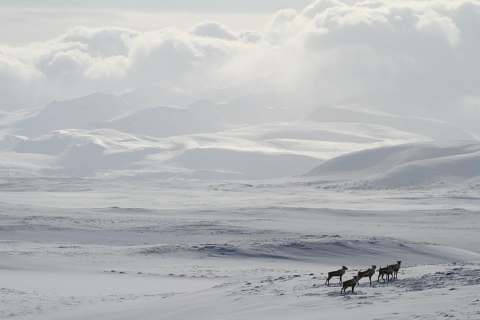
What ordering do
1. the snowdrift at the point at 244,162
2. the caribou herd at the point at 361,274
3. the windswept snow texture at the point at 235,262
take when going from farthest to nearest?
1. the snowdrift at the point at 244,162
2. the caribou herd at the point at 361,274
3. the windswept snow texture at the point at 235,262

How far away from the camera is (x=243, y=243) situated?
30844mm

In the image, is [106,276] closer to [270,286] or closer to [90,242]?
[270,286]

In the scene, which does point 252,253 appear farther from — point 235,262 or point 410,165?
point 410,165

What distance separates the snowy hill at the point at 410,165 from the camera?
9038 centimetres

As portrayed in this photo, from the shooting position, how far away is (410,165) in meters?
95.8

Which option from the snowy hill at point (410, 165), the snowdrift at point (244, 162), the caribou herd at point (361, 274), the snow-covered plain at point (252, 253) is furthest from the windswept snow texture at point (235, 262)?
the snowdrift at point (244, 162)

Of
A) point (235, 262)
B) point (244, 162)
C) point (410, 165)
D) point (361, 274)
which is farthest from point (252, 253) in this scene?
point (244, 162)

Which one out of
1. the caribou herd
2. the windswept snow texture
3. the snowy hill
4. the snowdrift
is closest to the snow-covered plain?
the windswept snow texture

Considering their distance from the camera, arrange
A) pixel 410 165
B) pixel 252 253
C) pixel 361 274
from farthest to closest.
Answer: pixel 410 165
pixel 252 253
pixel 361 274

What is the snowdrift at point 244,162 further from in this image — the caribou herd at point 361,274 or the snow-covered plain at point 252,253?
the caribou herd at point 361,274

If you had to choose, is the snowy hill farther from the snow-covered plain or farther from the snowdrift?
the snowdrift

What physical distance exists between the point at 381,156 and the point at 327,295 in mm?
98231

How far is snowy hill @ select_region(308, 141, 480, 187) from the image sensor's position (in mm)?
90375

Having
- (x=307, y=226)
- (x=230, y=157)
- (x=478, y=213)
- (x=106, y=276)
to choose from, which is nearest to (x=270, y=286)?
(x=106, y=276)
